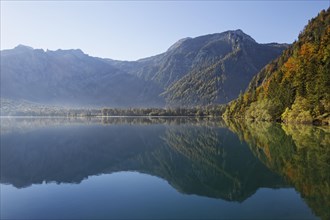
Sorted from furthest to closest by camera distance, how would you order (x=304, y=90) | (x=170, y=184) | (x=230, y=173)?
(x=304, y=90)
(x=230, y=173)
(x=170, y=184)

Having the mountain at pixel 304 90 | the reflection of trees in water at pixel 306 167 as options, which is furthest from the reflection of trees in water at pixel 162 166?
the mountain at pixel 304 90

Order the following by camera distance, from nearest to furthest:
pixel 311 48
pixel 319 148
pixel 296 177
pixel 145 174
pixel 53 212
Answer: pixel 53 212, pixel 296 177, pixel 145 174, pixel 319 148, pixel 311 48

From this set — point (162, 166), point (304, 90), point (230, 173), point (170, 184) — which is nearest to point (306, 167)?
point (230, 173)

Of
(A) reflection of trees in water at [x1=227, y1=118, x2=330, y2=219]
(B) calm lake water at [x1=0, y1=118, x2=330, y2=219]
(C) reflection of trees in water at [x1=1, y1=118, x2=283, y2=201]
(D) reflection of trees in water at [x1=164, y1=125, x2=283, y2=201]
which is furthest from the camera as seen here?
(C) reflection of trees in water at [x1=1, y1=118, x2=283, y2=201]

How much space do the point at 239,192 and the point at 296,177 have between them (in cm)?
625

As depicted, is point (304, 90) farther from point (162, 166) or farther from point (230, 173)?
point (230, 173)

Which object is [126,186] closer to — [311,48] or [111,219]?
[111,219]

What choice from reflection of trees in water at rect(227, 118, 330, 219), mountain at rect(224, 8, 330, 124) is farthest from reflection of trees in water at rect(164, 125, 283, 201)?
mountain at rect(224, 8, 330, 124)

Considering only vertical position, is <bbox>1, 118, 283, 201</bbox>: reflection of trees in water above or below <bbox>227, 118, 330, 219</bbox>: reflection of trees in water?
below

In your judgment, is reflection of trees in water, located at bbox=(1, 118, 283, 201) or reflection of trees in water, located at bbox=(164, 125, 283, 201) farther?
reflection of trees in water, located at bbox=(1, 118, 283, 201)

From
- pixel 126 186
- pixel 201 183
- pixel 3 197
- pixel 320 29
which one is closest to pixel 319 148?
pixel 201 183

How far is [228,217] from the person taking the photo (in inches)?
746

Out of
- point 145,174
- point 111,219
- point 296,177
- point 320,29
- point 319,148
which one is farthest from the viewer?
point 320,29

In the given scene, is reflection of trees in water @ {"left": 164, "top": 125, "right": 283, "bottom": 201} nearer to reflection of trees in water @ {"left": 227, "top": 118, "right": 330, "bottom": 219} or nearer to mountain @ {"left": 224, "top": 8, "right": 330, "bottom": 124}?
reflection of trees in water @ {"left": 227, "top": 118, "right": 330, "bottom": 219}
